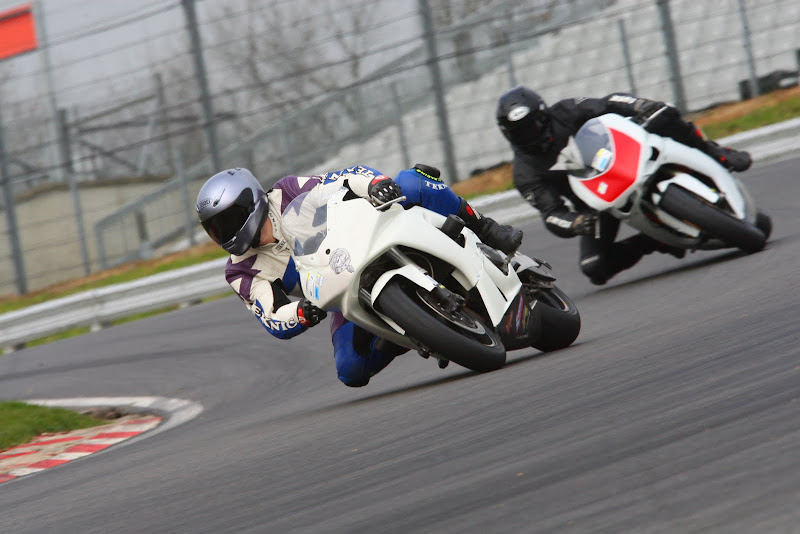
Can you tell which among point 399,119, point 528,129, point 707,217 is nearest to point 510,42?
point 399,119

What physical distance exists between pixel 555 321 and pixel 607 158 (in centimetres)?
207

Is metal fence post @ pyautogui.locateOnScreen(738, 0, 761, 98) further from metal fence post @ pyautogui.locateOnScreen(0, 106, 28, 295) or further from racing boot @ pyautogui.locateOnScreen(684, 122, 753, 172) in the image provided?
metal fence post @ pyautogui.locateOnScreen(0, 106, 28, 295)

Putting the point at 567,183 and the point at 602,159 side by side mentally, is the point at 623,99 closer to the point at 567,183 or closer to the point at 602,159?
the point at 602,159

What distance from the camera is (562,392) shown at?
178 inches

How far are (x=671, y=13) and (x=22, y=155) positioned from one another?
822cm

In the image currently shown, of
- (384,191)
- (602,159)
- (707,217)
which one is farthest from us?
(602,159)

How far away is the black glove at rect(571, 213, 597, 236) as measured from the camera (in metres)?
7.97

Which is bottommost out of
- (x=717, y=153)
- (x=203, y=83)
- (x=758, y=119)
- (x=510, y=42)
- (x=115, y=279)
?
(x=115, y=279)

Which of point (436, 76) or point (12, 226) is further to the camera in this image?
point (12, 226)

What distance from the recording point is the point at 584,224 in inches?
314

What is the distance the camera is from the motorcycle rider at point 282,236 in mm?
5777

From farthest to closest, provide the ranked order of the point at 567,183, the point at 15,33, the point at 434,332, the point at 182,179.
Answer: the point at 15,33
the point at 182,179
the point at 567,183
the point at 434,332

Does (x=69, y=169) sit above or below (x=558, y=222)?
above

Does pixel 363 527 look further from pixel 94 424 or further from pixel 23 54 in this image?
pixel 23 54
